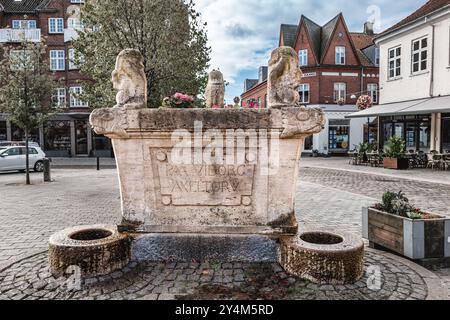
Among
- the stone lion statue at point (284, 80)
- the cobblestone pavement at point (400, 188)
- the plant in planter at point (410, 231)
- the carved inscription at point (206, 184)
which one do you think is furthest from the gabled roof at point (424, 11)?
the carved inscription at point (206, 184)

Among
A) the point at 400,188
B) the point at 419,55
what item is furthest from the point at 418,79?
the point at 400,188

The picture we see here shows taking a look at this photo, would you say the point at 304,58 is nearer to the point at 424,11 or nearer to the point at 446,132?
the point at 424,11

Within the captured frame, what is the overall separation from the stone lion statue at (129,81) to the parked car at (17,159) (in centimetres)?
1599

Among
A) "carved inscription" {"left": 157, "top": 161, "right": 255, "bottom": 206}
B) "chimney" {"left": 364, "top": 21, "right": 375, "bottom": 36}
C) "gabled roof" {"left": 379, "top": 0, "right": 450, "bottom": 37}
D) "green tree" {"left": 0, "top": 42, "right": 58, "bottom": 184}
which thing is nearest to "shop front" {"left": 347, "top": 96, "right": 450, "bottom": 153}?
"gabled roof" {"left": 379, "top": 0, "right": 450, "bottom": 37}

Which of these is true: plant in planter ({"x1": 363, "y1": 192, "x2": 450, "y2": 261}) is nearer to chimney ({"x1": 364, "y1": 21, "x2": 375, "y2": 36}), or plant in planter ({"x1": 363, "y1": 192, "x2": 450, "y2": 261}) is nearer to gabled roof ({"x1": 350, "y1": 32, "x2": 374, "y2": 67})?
gabled roof ({"x1": 350, "y1": 32, "x2": 374, "y2": 67})

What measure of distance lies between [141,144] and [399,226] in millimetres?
3274

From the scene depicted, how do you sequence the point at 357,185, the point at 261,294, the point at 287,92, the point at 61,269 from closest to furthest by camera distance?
the point at 261,294, the point at 61,269, the point at 287,92, the point at 357,185

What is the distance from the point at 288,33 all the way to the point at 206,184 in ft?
105

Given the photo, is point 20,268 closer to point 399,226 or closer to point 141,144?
point 141,144

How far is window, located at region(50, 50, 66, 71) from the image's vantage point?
98.0 ft

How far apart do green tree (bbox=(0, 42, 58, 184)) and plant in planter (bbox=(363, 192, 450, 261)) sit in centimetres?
1242

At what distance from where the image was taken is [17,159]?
17.4 metres
